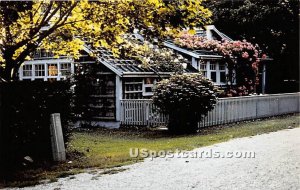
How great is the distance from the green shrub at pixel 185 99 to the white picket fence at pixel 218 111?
5.25 ft

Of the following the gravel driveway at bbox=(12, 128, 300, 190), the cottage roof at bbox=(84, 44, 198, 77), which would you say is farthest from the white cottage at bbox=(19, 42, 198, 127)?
the gravel driveway at bbox=(12, 128, 300, 190)

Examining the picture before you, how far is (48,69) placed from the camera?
23609mm

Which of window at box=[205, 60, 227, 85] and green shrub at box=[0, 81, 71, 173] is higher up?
window at box=[205, 60, 227, 85]

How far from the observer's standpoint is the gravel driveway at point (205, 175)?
314 inches

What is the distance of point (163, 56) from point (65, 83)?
441 inches

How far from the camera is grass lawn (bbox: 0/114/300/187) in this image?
32.8 feet

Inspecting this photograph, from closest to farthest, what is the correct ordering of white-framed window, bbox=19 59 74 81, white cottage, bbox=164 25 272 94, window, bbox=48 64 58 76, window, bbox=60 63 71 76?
1. window, bbox=60 63 71 76
2. white-framed window, bbox=19 59 74 81
3. window, bbox=48 64 58 76
4. white cottage, bbox=164 25 272 94

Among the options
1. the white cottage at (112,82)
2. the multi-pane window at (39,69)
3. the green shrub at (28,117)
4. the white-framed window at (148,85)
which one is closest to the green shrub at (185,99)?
the white cottage at (112,82)

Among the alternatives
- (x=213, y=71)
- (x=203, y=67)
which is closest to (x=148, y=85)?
(x=203, y=67)

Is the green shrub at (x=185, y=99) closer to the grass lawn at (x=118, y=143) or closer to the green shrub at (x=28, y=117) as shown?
the grass lawn at (x=118, y=143)

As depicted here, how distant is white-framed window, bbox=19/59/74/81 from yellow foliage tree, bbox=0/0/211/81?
27.5 ft

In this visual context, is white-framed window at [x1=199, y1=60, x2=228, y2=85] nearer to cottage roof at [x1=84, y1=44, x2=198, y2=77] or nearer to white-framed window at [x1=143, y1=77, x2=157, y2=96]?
cottage roof at [x1=84, y1=44, x2=198, y2=77]

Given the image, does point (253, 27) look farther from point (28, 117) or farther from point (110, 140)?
point (28, 117)

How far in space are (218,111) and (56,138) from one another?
10077mm
